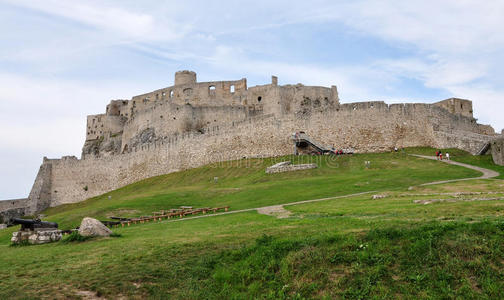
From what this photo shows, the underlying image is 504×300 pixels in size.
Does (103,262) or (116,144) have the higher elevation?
(116,144)

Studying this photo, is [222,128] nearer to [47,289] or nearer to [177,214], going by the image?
[177,214]

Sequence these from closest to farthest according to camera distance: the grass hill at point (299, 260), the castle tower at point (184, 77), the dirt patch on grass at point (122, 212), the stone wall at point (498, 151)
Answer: the grass hill at point (299, 260) < the dirt patch on grass at point (122, 212) < the stone wall at point (498, 151) < the castle tower at point (184, 77)

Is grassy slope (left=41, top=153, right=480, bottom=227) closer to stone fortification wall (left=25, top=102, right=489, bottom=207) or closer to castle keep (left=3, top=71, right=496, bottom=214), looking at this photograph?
stone fortification wall (left=25, top=102, right=489, bottom=207)

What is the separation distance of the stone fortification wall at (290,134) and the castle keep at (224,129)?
105mm

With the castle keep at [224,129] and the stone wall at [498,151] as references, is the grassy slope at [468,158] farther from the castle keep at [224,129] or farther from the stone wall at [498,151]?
the castle keep at [224,129]

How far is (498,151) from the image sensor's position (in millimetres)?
36031

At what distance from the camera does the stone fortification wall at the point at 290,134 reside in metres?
47.0

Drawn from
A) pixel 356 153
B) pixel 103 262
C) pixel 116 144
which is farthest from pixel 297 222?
pixel 116 144

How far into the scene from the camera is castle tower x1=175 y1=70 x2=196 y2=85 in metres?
81.8

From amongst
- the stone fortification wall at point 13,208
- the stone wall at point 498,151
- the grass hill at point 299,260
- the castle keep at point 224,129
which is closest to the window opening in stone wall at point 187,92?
the castle keep at point 224,129

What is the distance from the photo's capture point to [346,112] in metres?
49.1

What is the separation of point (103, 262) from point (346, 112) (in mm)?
40012

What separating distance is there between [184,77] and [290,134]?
37.2m

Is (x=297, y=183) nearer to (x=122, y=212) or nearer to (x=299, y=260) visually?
(x=122, y=212)
